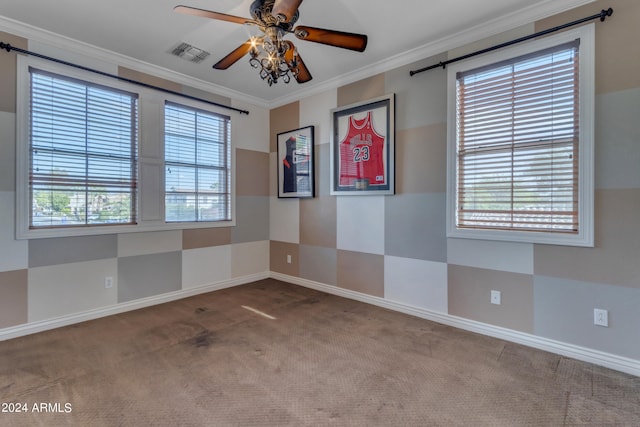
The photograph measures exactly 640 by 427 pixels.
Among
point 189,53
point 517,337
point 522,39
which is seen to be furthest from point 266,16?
point 517,337

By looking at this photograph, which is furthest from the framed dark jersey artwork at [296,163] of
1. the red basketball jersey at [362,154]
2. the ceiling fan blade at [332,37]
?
the ceiling fan blade at [332,37]

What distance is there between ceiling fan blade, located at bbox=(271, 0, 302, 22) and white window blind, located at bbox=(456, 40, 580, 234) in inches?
78.1

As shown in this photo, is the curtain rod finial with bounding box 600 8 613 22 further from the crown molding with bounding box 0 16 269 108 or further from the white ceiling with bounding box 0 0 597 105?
the crown molding with bounding box 0 16 269 108

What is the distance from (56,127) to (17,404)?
247cm

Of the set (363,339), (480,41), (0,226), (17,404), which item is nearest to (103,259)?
(0,226)

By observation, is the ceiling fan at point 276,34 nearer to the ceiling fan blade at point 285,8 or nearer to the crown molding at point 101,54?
the ceiling fan blade at point 285,8

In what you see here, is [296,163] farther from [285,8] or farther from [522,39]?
[522,39]

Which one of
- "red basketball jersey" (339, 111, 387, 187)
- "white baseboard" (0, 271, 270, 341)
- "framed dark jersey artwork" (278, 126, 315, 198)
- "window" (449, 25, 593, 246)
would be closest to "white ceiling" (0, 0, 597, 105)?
"window" (449, 25, 593, 246)

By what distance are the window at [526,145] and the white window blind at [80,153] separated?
11.9ft

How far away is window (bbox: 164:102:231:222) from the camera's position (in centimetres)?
383

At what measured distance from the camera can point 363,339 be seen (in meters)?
2.76

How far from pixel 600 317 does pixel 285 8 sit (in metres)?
3.18

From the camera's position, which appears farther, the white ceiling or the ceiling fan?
the white ceiling

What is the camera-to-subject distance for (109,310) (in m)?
3.29
